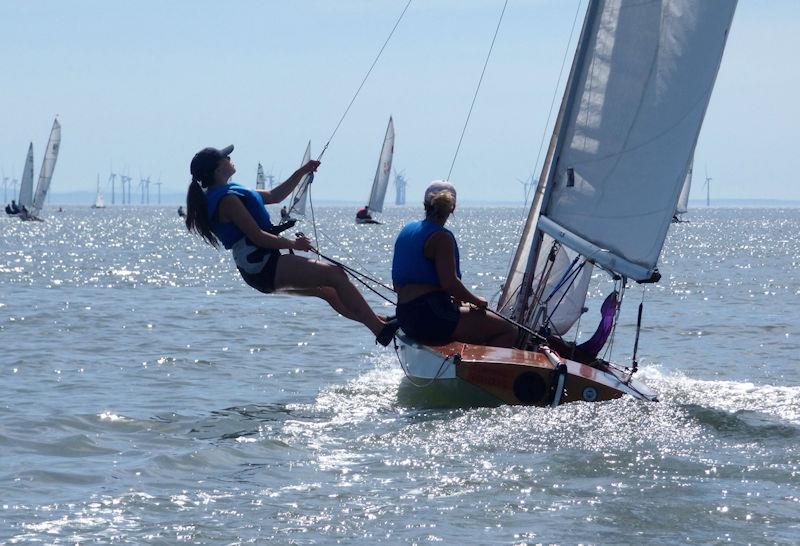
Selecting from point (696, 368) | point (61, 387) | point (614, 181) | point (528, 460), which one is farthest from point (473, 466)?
Answer: point (696, 368)

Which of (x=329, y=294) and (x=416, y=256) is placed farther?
(x=329, y=294)

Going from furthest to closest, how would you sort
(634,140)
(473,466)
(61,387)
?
(61,387) < (634,140) < (473,466)

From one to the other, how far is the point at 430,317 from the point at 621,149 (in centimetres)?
206

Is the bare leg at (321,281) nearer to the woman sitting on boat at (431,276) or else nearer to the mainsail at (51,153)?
the woman sitting on boat at (431,276)

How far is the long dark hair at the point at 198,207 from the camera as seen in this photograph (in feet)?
31.7

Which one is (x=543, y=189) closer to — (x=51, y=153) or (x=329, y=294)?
(x=329, y=294)

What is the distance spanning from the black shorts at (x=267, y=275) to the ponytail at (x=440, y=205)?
46.1 inches

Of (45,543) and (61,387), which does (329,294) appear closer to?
(61,387)

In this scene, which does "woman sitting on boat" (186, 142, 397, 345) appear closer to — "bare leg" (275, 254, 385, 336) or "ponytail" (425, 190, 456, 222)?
"bare leg" (275, 254, 385, 336)

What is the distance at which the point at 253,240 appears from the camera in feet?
31.4

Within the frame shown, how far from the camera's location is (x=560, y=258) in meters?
11.4

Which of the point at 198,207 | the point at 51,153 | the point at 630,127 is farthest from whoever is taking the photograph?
the point at 51,153

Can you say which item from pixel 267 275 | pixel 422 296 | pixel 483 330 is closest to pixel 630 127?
pixel 483 330

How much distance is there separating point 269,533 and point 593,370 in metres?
4.01
